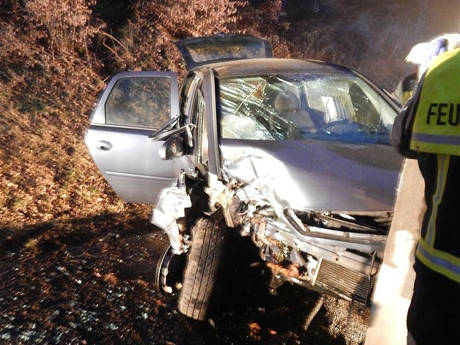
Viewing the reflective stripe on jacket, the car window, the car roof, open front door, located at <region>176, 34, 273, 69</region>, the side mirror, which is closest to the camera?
the reflective stripe on jacket

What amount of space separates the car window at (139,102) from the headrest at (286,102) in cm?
119

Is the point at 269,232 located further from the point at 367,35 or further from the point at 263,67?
the point at 367,35

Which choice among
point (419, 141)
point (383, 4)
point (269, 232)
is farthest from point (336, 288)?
point (383, 4)

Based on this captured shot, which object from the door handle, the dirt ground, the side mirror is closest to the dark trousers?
the dirt ground

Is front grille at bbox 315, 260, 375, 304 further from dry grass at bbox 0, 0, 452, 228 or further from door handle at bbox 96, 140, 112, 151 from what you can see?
dry grass at bbox 0, 0, 452, 228

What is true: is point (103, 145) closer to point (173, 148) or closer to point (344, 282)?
point (173, 148)

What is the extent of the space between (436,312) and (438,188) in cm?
41

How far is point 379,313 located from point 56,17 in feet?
22.8

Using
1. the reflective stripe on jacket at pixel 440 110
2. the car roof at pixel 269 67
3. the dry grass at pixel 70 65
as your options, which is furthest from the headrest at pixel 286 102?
the dry grass at pixel 70 65

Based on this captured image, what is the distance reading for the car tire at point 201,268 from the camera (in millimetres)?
2717

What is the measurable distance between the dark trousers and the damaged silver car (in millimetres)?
713

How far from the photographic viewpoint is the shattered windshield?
293 cm

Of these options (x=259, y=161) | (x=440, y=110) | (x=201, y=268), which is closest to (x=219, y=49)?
(x=259, y=161)

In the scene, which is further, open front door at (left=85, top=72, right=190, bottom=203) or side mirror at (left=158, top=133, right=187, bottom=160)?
open front door at (left=85, top=72, right=190, bottom=203)
